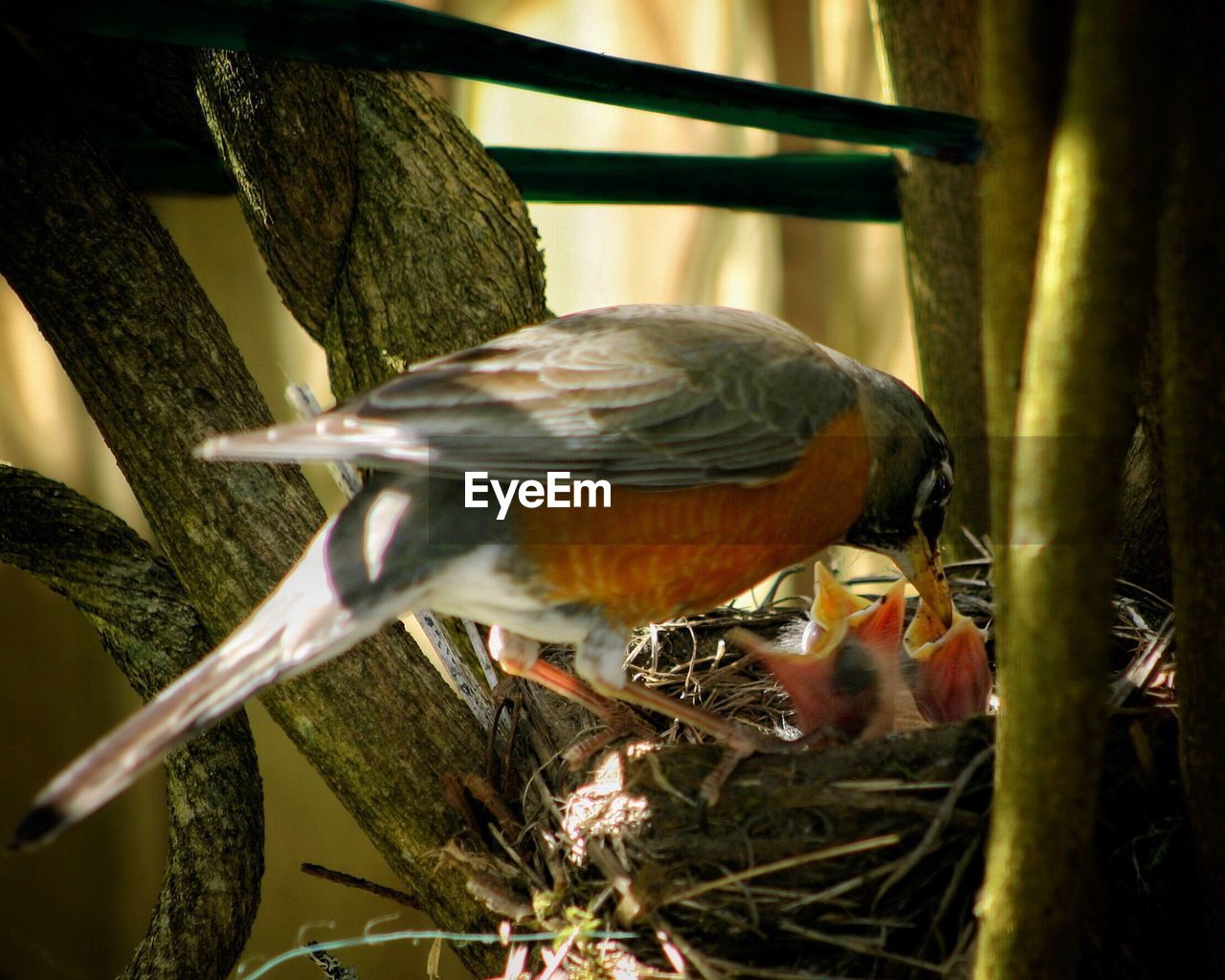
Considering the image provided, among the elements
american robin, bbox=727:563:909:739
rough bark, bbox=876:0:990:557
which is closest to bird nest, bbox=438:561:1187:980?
american robin, bbox=727:563:909:739

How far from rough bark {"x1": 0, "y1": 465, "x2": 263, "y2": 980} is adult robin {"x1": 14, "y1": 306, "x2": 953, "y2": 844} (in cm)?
48

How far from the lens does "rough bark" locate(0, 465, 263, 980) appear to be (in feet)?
5.87

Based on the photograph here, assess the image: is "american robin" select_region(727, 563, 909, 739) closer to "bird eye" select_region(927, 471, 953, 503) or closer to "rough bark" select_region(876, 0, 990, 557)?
"bird eye" select_region(927, 471, 953, 503)

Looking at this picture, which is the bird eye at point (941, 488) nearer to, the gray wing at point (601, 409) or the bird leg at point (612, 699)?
the gray wing at point (601, 409)

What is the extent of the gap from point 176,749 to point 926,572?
1.45 m

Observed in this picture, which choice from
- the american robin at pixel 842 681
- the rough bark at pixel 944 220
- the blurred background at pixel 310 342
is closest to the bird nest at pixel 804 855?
the american robin at pixel 842 681

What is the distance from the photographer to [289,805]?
3006 mm

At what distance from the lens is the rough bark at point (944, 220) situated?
2.33 metres

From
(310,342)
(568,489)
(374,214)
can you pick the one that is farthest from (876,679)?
(310,342)

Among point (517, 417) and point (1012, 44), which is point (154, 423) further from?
point (1012, 44)

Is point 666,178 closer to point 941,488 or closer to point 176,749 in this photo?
point 941,488

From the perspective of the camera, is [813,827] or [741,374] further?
[741,374]

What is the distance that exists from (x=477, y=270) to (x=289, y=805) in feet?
6.00

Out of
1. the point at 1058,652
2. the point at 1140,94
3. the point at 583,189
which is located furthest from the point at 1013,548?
the point at 583,189
